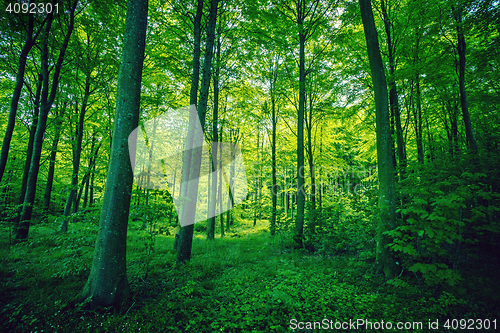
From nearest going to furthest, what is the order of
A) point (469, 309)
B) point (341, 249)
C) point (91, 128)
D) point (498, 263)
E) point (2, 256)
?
point (469, 309) → point (498, 263) → point (2, 256) → point (341, 249) → point (91, 128)

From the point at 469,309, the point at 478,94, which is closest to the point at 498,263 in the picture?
the point at 469,309

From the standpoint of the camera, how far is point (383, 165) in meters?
5.31

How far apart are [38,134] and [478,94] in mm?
17947

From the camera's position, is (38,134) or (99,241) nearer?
(99,241)

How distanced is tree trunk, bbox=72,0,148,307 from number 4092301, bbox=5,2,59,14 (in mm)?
4670

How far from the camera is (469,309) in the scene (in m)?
3.55

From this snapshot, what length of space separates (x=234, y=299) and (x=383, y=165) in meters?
5.03

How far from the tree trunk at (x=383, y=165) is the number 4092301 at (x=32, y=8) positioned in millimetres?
9781

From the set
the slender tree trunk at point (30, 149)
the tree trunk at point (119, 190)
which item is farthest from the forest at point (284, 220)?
the slender tree trunk at point (30, 149)

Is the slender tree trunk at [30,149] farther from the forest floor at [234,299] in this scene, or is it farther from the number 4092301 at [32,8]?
the forest floor at [234,299]

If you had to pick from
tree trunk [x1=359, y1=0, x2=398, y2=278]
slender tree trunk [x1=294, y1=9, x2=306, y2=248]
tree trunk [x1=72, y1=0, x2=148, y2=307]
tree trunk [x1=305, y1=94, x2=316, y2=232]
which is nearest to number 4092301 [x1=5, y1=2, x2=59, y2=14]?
tree trunk [x1=72, y1=0, x2=148, y2=307]

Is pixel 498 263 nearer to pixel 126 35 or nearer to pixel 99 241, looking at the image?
pixel 99 241

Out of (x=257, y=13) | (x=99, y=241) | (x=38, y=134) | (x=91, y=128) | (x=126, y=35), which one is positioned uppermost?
(x=257, y=13)

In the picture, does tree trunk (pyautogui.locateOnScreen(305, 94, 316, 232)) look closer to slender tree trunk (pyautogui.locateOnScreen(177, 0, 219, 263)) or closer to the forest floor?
the forest floor
